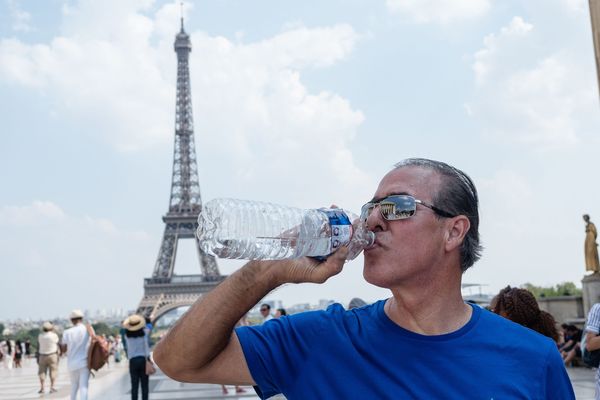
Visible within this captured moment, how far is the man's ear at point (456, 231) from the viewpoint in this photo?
1944 millimetres

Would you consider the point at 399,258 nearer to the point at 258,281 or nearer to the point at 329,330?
the point at 329,330

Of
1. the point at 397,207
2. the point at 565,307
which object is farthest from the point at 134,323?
the point at 565,307

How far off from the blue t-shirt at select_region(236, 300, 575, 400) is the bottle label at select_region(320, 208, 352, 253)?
0.80ft

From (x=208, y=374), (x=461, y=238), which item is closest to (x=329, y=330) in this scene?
(x=208, y=374)

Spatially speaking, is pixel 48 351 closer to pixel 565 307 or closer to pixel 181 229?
pixel 565 307

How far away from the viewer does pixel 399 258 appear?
1.81 metres

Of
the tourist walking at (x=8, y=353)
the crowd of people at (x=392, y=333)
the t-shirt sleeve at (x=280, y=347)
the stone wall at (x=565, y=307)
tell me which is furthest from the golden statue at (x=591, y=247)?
the tourist walking at (x=8, y=353)

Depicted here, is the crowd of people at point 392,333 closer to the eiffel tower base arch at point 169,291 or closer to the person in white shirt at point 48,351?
the person in white shirt at point 48,351

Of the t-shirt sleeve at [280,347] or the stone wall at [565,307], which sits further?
the stone wall at [565,307]

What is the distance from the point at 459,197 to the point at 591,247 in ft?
48.1

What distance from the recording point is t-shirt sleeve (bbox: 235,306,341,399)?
1.76 metres

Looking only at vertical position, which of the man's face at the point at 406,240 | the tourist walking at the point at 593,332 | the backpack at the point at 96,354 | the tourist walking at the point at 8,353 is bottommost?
the tourist walking at the point at 8,353

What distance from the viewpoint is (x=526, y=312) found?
330cm

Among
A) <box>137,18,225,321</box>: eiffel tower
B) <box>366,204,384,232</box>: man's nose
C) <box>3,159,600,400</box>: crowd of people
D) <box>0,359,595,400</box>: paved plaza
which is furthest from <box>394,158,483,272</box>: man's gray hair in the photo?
<box>137,18,225,321</box>: eiffel tower
